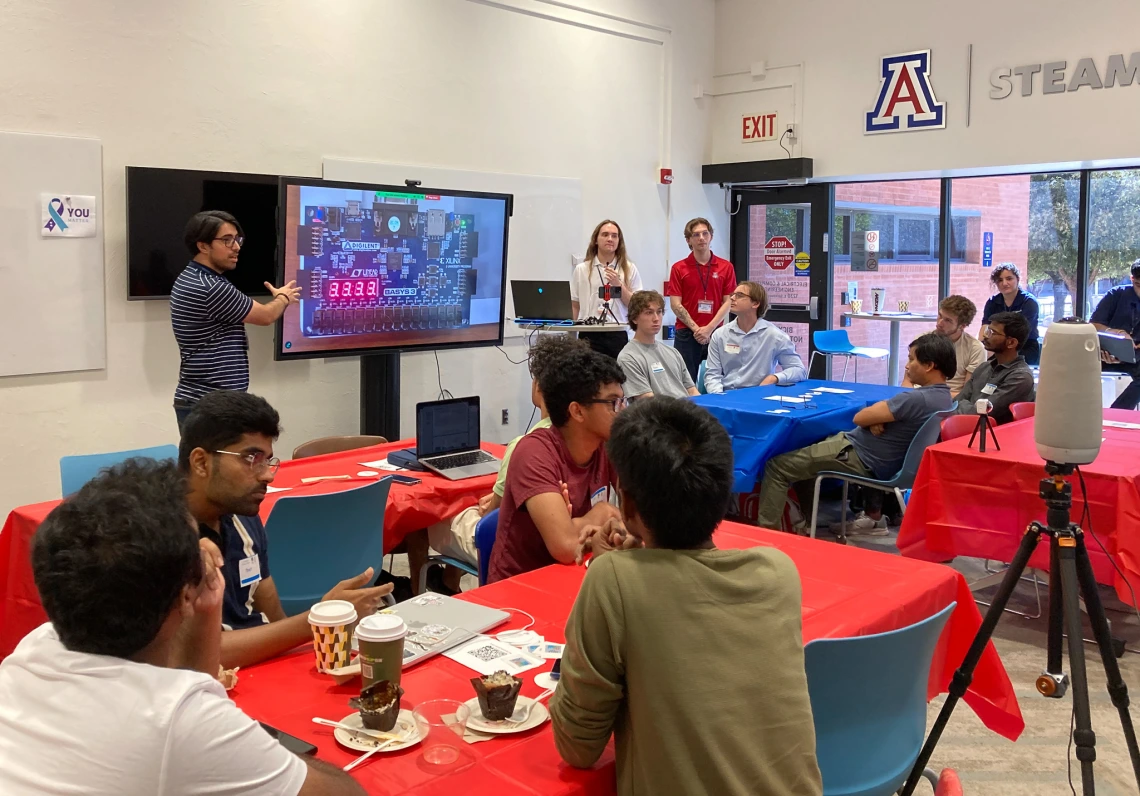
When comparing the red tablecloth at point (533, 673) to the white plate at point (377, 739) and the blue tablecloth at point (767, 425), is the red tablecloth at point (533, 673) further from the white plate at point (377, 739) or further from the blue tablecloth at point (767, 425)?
the blue tablecloth at point (767, 425)

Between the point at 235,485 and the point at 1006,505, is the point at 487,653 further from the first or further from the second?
the point at 1006,505

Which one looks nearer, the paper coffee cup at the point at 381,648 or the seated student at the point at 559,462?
the paper coffee cup at the point at 381,648

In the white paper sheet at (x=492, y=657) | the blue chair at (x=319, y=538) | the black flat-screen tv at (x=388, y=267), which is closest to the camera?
the white paper sheet at (x=492, y=657)

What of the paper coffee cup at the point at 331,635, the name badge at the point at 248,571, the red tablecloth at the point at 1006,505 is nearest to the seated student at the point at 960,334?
the red tablecloth at the point at 1006,505

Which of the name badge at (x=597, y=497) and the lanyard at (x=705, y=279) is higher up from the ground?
the lanyard at (x=705, y=279)

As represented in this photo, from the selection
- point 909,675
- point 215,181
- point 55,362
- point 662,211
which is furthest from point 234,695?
point 662,211

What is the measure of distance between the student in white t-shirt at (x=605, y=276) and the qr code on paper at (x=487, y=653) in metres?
4.85

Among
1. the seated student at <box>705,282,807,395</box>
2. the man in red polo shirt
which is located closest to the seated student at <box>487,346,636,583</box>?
the seated student at <box>705,282,807,395</box>

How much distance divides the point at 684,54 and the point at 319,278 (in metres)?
4.50

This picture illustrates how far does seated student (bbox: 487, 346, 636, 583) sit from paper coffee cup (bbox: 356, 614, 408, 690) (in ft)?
2.84

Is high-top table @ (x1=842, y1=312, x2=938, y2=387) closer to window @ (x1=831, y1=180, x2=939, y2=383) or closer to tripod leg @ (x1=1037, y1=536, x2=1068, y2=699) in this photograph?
window @ (x1=831, y1=180, x2=939, y2=383)

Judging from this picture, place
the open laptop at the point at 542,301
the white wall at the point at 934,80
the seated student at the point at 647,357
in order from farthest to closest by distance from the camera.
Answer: the white wall at the point at 934,80 < the open laptop at the point at 542,301 < the seated student at the point at 647,357

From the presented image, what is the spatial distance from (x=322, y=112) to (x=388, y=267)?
3.63 ft

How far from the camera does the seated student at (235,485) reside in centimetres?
205
